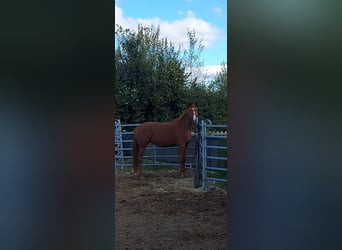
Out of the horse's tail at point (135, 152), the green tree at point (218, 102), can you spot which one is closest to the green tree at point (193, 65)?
the green tree at point (218, 102)

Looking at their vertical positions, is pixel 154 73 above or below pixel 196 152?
above

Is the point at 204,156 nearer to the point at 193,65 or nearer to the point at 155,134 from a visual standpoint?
the point at 155,134

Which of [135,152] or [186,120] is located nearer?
[186,120]

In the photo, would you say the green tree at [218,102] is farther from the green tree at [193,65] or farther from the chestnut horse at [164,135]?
the chestnut horse at [164,135]

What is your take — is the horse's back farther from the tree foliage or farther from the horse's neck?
the tree foliage

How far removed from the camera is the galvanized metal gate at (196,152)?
4.37 m

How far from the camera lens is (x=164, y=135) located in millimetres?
5359

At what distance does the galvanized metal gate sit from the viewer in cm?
437

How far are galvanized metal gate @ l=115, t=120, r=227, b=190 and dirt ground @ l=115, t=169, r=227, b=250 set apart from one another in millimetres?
299

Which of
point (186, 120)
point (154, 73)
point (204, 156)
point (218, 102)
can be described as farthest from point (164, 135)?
point (154, 73)

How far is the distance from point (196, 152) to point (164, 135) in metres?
1.04

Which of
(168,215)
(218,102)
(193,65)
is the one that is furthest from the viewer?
(193,65)

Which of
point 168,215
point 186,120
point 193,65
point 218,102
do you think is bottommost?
point 168,215
